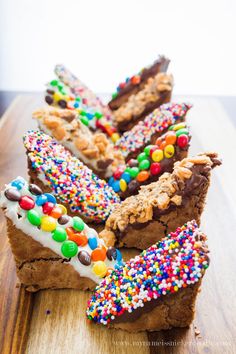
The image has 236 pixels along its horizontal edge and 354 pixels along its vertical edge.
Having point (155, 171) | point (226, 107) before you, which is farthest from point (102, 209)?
point (226, 107)

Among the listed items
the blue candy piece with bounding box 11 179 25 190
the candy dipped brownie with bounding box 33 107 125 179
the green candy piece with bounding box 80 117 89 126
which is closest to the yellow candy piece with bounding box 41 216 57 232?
the blue candy piece with bounding box 11 179 25 190

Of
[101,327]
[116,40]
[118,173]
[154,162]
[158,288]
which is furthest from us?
[116,40]

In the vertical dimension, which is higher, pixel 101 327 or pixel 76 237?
pixel 76 237

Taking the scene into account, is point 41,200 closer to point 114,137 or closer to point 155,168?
point 155,168

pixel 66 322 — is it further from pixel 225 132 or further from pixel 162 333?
pixel 225 132

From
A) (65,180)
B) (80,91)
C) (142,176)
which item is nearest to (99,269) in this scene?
(65,180)

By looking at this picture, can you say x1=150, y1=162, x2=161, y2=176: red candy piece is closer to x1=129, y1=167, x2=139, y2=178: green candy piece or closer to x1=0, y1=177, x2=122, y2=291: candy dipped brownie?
x1=129, y1=167, x2=139, y2=178: green candy piece

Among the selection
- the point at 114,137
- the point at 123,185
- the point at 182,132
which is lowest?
the point at 114,137

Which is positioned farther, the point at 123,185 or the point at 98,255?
the point at 123,185
